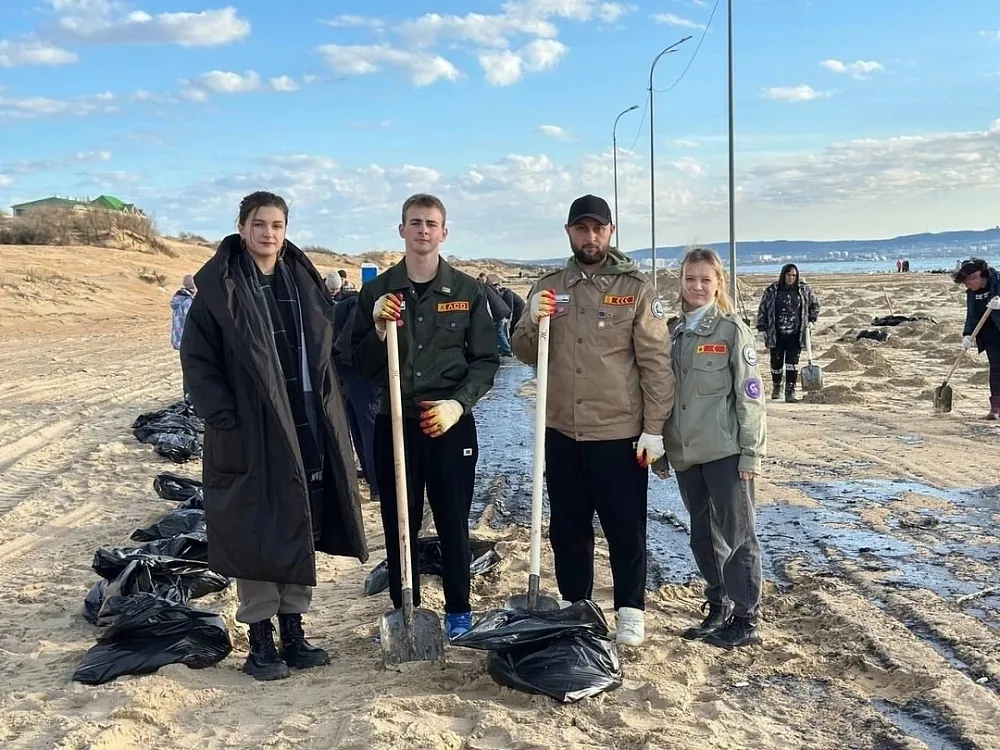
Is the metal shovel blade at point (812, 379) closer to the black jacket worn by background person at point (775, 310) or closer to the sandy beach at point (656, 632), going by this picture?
the black jacket worn by background person at point (775, 310)

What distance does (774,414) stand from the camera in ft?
37.8

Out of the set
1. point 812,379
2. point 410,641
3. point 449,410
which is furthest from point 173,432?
point 812,379

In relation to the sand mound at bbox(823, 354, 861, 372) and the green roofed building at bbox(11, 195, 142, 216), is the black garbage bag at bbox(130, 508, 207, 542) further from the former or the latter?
the green roofed building at bbox(11, 195, 142, 216)

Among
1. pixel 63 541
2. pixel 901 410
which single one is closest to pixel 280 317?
pixel 63 541

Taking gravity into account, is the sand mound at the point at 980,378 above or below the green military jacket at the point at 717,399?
below

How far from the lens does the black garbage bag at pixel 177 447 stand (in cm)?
919

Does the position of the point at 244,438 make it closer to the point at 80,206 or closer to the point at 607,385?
the point at 607,385

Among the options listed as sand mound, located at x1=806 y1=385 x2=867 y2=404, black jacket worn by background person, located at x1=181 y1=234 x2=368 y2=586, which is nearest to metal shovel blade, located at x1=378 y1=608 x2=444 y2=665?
black jacket worn by background person, located at x1=181 y1=234 x2=368 y2=586

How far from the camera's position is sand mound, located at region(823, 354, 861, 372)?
50.7 ft

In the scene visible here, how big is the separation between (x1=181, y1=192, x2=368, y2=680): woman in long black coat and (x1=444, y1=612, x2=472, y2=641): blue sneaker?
0.56m

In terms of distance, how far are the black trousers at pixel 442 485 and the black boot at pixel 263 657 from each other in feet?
2.00

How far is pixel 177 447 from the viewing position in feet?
30.3

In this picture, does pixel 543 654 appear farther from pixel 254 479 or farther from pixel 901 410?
pixel 901 410

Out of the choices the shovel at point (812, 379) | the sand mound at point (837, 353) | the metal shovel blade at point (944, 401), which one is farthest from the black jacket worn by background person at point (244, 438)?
the sand mound at point (837, 353)
